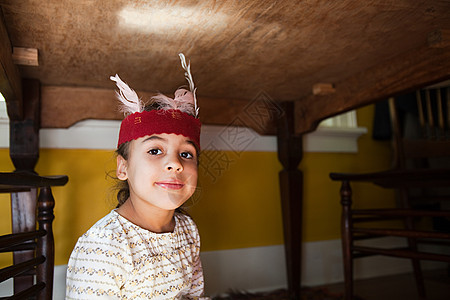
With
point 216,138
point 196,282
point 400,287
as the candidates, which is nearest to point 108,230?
point 196,282

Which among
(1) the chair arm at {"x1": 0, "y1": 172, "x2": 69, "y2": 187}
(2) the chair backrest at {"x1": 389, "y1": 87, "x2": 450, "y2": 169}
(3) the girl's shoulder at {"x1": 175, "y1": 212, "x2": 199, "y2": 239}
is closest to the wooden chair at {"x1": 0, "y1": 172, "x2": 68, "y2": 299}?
(1) the chair arm at {"x1": 0, "y1": 172, "x2": 69, "y2": 187}

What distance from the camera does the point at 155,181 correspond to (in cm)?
86

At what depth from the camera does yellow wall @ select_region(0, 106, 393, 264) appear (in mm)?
1406

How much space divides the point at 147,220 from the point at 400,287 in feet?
4.83

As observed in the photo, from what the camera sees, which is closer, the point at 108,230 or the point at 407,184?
the point at 108,230

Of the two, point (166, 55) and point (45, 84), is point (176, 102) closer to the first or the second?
point (166, 55)

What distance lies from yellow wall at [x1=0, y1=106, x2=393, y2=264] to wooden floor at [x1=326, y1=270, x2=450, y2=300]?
30cm

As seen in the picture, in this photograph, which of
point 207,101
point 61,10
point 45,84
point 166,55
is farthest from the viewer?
point 207,101

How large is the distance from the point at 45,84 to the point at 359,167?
5.55 ft

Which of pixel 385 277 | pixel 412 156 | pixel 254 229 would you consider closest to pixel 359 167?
pixel 412 156

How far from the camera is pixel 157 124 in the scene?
0.88 meters

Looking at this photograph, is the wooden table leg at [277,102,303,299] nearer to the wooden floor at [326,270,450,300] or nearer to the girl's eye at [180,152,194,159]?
the wooden floor at [326,270,450,300]

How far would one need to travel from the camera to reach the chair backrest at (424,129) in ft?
6.06

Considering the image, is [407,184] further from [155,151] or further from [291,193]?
[155,151]
